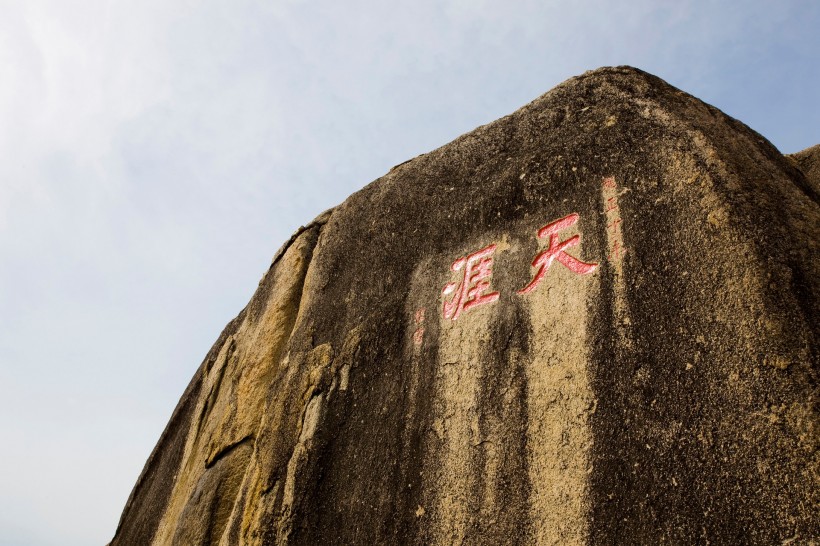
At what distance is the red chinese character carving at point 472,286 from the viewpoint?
3.25m

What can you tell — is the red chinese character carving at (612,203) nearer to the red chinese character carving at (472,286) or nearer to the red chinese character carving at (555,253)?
the red chinese character carving at (555,253)

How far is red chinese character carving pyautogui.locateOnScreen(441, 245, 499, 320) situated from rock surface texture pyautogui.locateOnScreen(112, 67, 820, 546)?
0.04 feet

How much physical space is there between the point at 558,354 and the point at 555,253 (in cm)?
52

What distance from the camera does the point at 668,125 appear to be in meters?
2.97

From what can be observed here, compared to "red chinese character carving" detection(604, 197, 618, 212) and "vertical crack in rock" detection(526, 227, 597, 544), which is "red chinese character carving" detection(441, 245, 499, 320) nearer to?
"vertical crack in rock" detection(526, 227, 597, 544)

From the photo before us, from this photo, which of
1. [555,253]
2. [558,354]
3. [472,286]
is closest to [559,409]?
[558,354]

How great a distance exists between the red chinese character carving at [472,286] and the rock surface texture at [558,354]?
1 centimetres

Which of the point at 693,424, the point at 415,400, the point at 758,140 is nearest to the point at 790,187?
the point at 758,140

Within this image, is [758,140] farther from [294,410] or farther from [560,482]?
[294,410]

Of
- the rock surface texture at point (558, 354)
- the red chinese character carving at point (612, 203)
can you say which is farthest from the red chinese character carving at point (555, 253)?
the red chinese character carving at point (612, 203)

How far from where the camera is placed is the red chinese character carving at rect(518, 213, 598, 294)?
115 inches

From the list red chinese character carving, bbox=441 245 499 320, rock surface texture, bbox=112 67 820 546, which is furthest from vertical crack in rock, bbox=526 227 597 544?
red chinese character carving, bbox=441 245 499 320

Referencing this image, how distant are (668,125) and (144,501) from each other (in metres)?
5.18

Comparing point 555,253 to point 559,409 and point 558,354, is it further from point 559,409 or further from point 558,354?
point 559,409
